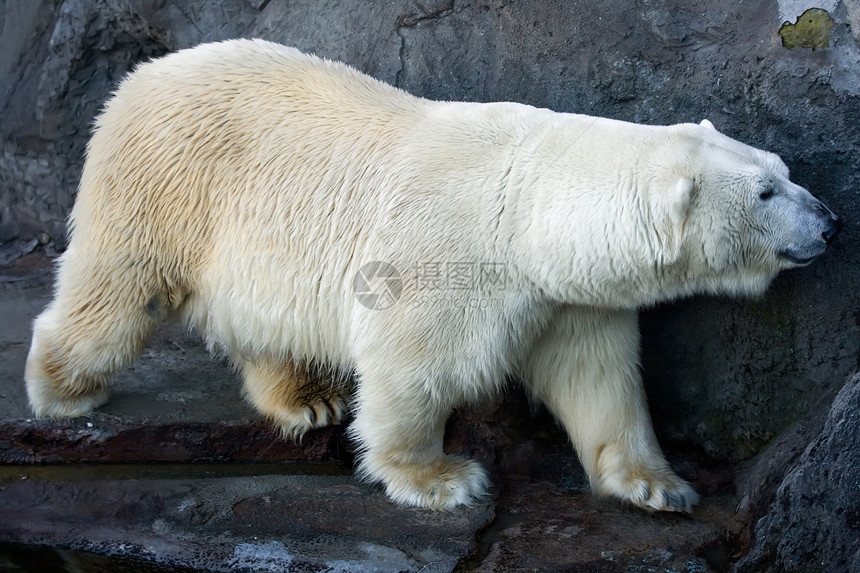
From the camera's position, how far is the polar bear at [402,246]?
2953mm

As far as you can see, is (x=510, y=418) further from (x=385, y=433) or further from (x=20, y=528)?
(x=20, y=528)

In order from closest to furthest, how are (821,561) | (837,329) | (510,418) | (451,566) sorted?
(821,561), (451,566), (837,329), (510,418)

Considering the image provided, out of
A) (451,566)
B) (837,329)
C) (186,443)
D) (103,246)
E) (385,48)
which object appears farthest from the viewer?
(385,48)

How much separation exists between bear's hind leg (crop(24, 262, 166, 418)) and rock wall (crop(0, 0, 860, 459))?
1634mm

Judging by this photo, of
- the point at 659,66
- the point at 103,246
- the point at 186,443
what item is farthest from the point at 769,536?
the point at 103,246

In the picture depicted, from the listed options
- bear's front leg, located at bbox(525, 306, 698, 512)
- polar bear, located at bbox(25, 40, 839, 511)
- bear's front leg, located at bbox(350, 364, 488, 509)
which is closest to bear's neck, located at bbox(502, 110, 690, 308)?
polar bear, located at bbox(25, 40, 839, 511)

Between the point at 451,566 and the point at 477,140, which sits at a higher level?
the point at 477,140

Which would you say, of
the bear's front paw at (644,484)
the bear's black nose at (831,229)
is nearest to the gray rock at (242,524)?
the bear's front paw at (644,484)

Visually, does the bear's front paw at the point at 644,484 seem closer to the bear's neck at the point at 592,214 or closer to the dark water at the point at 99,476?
the bear's neck at the point at 592,214

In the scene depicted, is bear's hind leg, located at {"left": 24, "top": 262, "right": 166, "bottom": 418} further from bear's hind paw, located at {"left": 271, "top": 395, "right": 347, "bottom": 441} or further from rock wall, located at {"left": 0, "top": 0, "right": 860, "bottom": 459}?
rock wall, located at {"left": 0, "top": 0, "right": 860, "bottom": 459}

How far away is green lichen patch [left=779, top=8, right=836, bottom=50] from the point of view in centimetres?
323

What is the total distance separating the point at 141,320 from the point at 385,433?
107 cm

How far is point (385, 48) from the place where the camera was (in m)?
4.43

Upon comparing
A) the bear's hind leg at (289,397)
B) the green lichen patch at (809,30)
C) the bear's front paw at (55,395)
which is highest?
the green lichen patch at (809,30)
